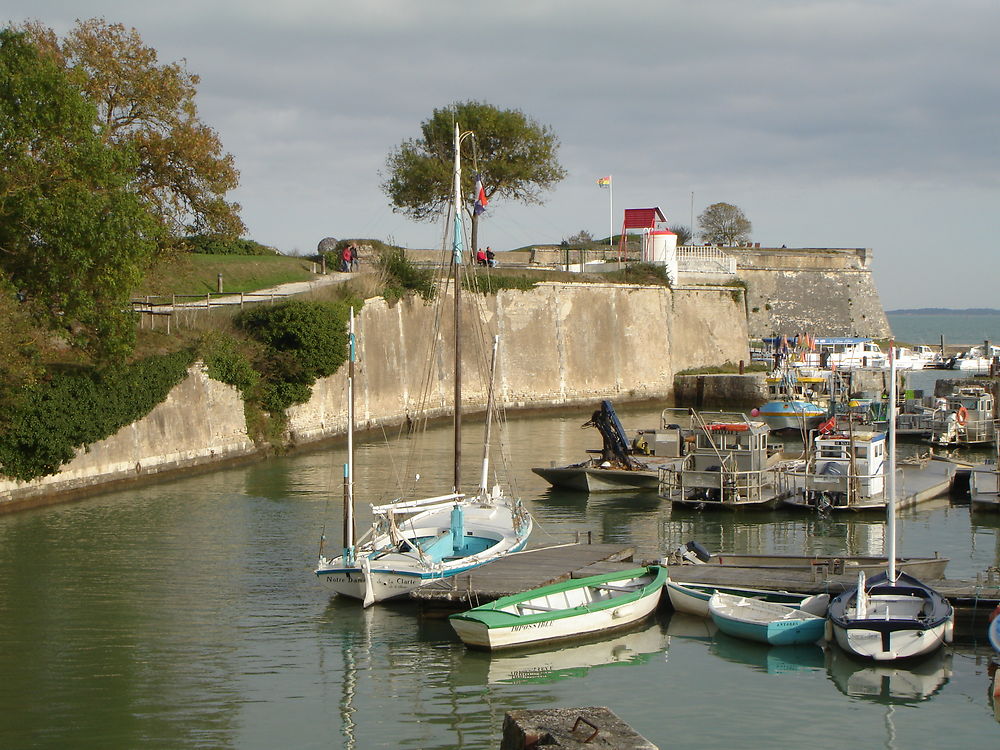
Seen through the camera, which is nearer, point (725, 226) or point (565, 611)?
point (565, 611)

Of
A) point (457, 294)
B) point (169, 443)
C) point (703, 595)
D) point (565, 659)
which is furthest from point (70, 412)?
point (703, 595)

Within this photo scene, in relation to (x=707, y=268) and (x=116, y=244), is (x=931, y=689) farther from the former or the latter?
(x=707, y=268)

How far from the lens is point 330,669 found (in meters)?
13.5

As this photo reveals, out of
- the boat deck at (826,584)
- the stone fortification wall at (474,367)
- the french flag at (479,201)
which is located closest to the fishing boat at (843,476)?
the boat deck at (826,584)

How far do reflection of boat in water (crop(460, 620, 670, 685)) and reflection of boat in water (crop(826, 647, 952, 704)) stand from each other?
2.17m

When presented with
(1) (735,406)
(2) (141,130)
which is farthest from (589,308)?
(2) (141,130)

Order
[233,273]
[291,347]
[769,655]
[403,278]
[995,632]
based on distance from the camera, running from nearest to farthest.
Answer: [995,632]
[769,655]
[291,347]
[233,273]
[403,278]

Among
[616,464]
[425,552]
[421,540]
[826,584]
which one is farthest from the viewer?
[616,464]

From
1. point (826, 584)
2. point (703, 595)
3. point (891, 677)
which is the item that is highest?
point (826, 584)

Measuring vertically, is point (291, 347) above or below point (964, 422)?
above

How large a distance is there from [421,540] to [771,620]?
6182 mm

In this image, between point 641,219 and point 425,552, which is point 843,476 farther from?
point 641,219

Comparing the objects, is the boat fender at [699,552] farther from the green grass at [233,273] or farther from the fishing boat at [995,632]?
the green grass at [233,273]

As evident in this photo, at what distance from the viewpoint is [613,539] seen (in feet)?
70.6
